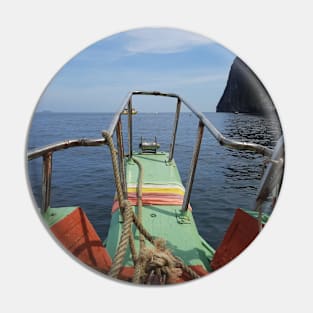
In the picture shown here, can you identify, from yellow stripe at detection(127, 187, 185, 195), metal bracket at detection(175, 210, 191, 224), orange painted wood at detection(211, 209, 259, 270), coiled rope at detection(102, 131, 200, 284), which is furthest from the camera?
yellow stripe at detection(127, 187, 185, 195)

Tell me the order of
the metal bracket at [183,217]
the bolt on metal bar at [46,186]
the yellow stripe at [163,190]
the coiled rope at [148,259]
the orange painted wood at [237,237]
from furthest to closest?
the yellow stripe at [163,190] → the metal bracket at [183,217] → the orange painted wood at [237,237] → the bolt on metal bar at [46,186] → the coiled rope at [148,259]

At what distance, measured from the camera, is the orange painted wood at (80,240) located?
1.97 m

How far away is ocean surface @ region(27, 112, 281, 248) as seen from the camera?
1940 mm

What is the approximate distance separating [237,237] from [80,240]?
1.12 meters

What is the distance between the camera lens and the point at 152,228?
6.91 ft

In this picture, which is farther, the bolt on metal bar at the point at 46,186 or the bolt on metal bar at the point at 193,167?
the bolt on metal bar at the point at 193,167

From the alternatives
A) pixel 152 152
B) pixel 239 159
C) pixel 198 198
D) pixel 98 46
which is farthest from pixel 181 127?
pixel 98 46

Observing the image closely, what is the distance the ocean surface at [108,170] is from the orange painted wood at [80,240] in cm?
9

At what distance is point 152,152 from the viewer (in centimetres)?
389

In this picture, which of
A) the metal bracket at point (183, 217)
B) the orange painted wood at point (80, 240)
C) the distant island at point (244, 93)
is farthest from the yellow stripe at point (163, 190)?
the distant island at point (244, 93)

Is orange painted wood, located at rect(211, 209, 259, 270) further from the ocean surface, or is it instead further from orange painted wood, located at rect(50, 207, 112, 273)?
orange painted wood, located at rect(50, 207, 112, 273)

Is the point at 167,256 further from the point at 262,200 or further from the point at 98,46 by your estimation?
the point at 98,46

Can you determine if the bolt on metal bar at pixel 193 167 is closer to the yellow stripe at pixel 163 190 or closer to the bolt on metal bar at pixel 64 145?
the yellow stripe at pixel 163 190

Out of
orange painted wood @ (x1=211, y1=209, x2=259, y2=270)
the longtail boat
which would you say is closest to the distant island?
the longtail boat
